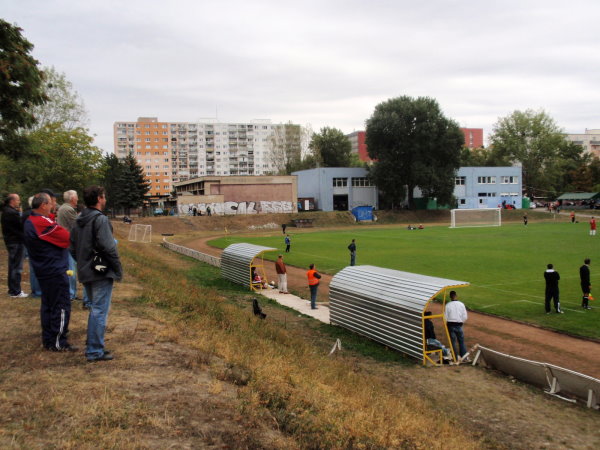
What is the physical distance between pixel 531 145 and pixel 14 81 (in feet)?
371

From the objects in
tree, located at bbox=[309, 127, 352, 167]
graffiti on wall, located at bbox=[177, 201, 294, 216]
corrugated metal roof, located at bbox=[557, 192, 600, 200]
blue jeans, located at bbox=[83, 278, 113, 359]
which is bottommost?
blue jeans, located at bbox=[83, 278, 113, 359]

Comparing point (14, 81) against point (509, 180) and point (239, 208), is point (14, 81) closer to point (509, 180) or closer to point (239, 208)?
point (239, 208)

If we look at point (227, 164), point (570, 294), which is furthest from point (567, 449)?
point (227, 164)

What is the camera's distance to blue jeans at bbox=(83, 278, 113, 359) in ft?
21.7

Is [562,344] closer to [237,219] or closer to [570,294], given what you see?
[570,294]

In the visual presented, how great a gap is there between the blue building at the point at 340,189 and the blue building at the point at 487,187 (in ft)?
59.7

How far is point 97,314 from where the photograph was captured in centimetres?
662

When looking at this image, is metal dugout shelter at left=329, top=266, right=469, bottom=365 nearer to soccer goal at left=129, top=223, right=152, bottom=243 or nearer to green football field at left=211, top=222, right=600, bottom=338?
green football field at left=211, top=222, right=600, bottom=338

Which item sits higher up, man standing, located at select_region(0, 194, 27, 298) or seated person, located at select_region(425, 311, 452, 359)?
man standing, located at select_region(0, 194, 27, 298)

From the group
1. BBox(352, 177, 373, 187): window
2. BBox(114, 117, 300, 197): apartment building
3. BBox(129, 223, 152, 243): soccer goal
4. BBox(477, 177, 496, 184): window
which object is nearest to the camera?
BBox(129, 223, 152, 243): soccer goal

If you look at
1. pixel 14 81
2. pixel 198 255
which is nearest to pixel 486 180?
pixel 198 255

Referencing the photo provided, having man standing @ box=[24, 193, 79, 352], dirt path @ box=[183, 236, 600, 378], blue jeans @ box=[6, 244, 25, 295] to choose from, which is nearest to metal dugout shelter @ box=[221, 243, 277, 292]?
dirt path @ box=[183, 236, 600, 378]

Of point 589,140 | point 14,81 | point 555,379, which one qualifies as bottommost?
point 555,379

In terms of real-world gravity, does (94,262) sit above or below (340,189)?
below
